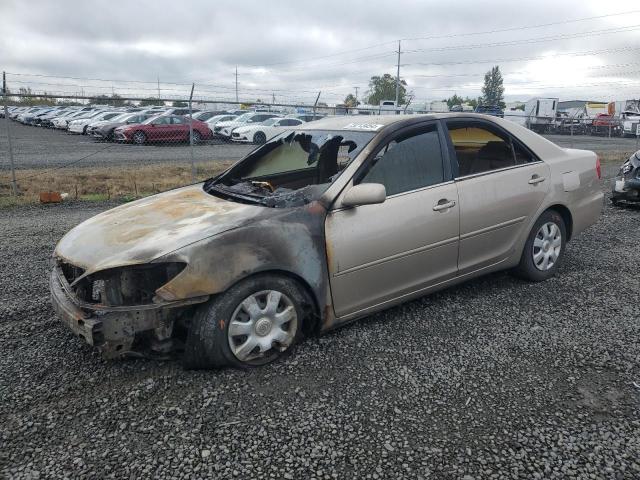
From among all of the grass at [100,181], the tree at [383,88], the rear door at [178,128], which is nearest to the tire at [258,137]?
the rear door at [178,128]

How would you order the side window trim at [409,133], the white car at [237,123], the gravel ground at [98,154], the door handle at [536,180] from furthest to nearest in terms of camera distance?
the white car at [237,123]
the gravel ground at [98,154]
the door handle at [536,180]
the side window trim at [409,133]

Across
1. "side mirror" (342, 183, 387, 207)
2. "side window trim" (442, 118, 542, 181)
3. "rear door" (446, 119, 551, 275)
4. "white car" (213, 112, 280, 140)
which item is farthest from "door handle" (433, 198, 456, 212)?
"white car" (213, 112, 280, 140)

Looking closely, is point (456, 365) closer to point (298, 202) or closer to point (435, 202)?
point (435, 202)

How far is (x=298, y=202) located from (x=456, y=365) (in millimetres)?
1433

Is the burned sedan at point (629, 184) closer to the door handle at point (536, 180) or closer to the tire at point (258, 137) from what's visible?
the door handle at point (536, 180)

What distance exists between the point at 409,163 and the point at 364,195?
2.13 ft

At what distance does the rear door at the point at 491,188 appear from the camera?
12.9 feet

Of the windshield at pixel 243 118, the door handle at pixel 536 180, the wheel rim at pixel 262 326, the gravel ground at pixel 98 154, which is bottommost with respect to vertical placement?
the wheel rim at pixel 262 326

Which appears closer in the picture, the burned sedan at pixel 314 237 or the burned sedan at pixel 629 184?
the burned sedan at pixel 314 237

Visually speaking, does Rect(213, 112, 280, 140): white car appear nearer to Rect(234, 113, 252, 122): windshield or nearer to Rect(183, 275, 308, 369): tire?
Rect(234, 113, 252, 122): windshield

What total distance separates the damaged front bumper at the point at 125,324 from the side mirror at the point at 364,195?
1.11 m

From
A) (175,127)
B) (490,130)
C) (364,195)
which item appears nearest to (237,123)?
(175,127)

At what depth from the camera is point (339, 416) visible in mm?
2658

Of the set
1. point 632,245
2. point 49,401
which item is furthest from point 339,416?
point 632,245
